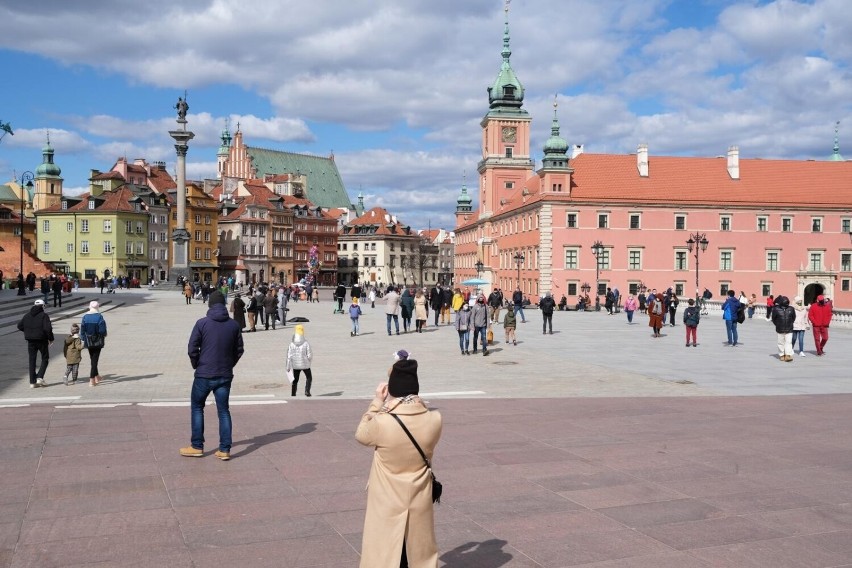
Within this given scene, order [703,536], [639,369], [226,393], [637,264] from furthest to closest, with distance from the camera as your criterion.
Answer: [637,264] → [639,369] → [226,393] → [703,536]

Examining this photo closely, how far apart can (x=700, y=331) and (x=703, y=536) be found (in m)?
27.8

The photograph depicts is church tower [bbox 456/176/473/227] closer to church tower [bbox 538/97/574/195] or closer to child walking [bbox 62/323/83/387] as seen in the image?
church tower [bbox 538/97/574/195]

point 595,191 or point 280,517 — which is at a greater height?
point 595,191

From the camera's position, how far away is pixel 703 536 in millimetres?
6613

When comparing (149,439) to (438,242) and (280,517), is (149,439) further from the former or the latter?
(438,242)

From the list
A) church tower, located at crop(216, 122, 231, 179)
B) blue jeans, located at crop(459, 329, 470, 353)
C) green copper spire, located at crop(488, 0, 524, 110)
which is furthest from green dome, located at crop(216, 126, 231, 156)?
blue jeans, located at crop(459, 329, 470, 353)

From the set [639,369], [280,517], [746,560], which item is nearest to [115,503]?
[280,517]

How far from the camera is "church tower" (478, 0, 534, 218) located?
97875 millimetres

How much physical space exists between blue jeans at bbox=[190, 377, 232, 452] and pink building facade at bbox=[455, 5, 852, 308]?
212 feet

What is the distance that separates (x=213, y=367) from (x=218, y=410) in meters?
0.50

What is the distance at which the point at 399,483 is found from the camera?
16.1 ft

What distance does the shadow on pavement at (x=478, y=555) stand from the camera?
6008 mm

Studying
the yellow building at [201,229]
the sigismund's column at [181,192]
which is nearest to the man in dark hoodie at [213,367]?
the sigismund's column at [181,192]

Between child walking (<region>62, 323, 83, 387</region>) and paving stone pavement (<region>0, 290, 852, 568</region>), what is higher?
child walking (<region>62, 323, 83, 387</region>)
